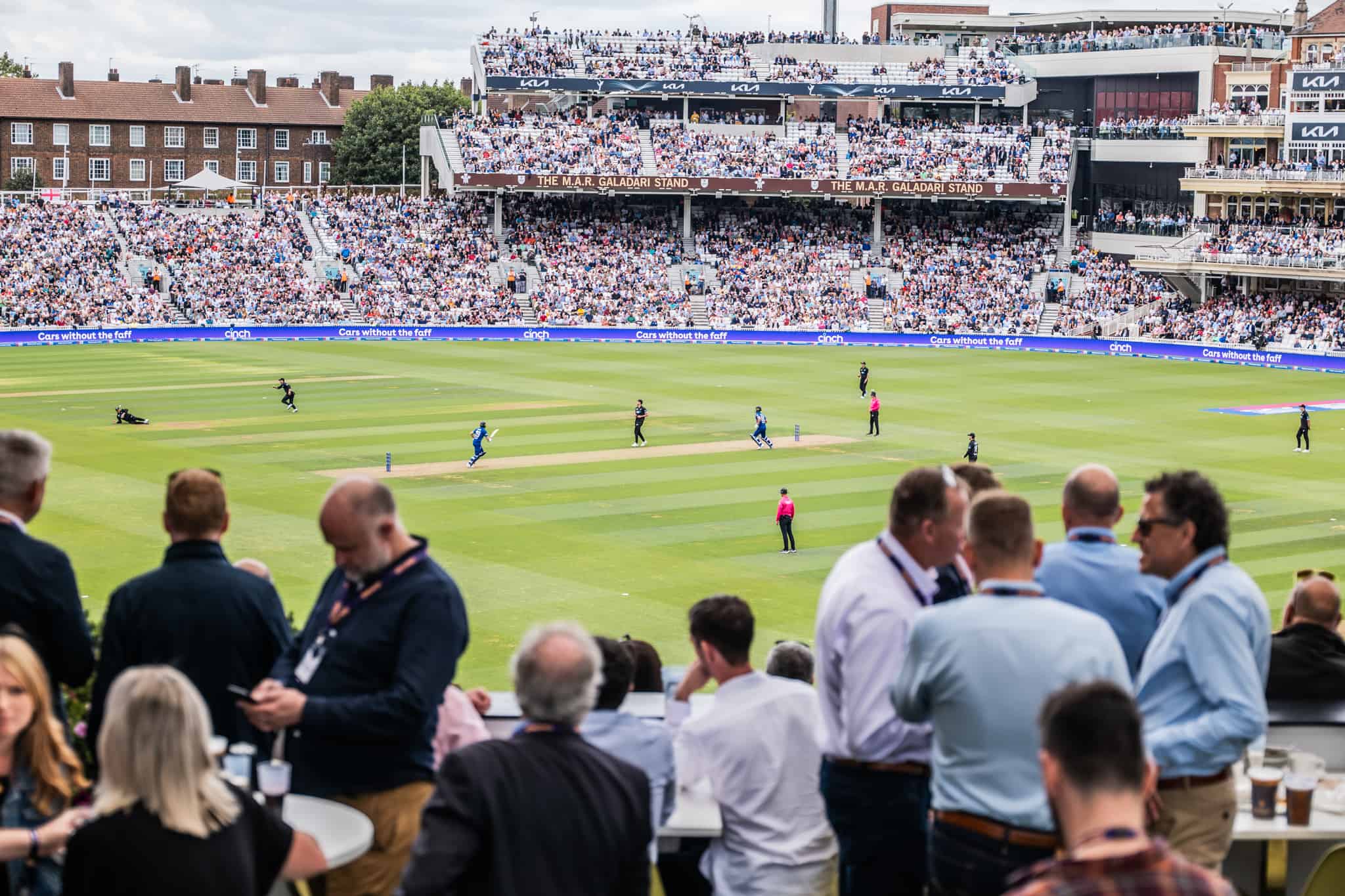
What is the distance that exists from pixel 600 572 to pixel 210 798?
19751mm

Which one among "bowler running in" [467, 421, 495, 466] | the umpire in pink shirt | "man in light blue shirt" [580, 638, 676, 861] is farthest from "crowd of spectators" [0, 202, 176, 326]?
"man in light blue shirt" [580, 638, 676, 861]

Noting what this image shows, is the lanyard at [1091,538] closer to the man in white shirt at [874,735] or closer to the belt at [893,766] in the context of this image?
the man in white shirt at [874,735]

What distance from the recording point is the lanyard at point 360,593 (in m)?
6.32

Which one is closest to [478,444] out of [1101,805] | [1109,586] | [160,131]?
[1109,586]

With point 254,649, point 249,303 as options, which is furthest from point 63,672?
point 249,303

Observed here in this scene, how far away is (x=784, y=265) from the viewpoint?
252 feet

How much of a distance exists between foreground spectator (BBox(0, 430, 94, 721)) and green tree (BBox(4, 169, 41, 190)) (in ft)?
311

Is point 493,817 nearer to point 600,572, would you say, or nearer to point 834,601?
point 834,601

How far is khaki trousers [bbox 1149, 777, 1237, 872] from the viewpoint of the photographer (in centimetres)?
624

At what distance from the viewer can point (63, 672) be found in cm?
675

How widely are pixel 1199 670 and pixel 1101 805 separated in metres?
2.08

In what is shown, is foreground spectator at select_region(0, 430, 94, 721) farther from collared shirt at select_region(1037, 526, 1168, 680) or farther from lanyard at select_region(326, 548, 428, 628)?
collared shirt at select_region(1037, 526, 1168, 680)

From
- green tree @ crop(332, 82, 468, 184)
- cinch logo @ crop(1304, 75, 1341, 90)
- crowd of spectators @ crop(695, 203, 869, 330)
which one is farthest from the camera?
green tree @ crop(332, 82, 468, 184)

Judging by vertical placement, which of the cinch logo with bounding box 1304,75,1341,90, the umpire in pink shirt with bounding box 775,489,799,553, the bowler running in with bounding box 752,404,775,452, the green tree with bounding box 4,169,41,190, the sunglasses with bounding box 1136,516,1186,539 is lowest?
the umpire in pink shirt with bounding box 775,489,799,553
